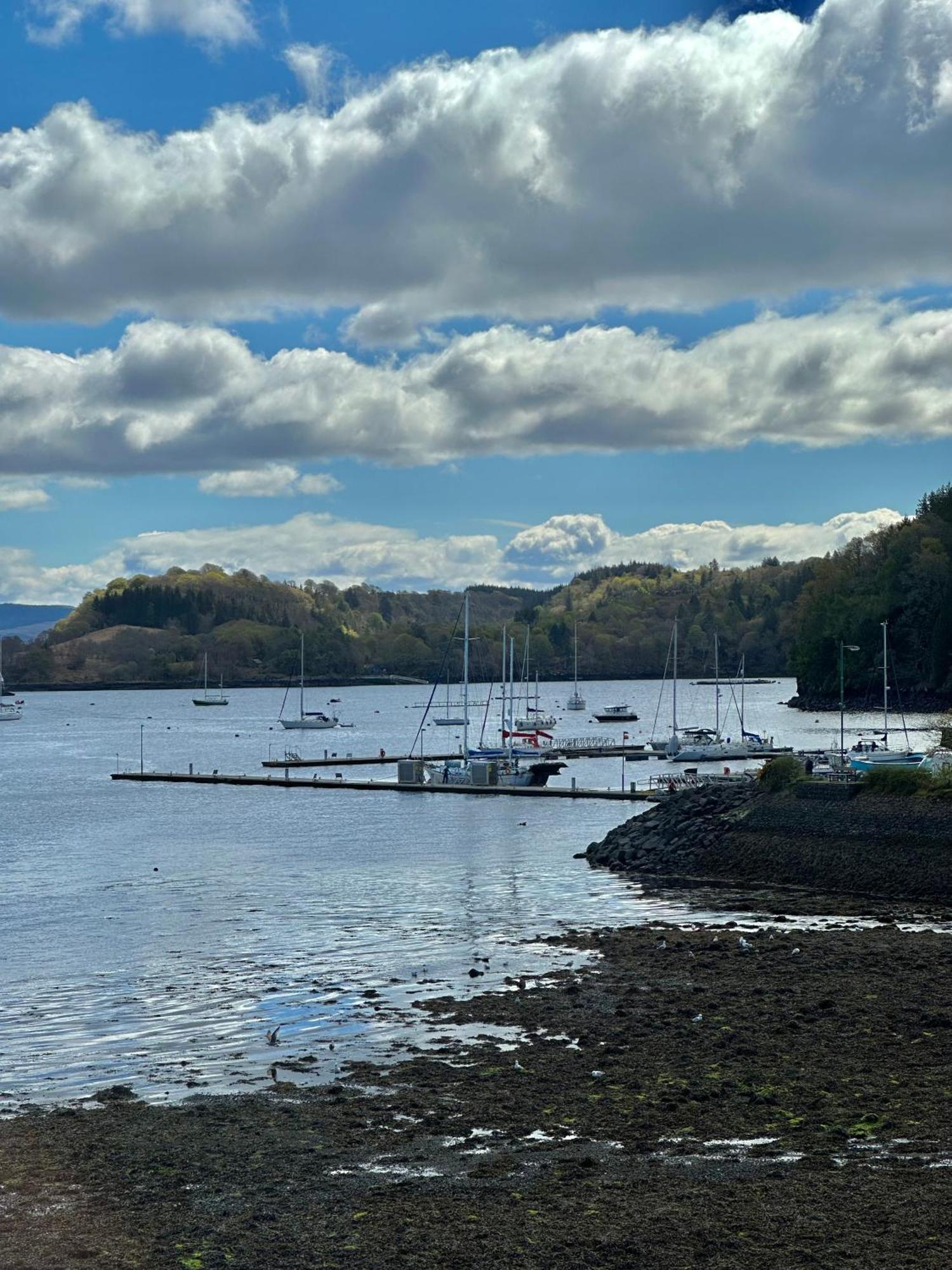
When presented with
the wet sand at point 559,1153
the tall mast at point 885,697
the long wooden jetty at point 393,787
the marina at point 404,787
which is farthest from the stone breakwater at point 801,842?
the tall mast at point 885,697

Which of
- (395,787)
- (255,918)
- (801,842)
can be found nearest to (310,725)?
(395,787)

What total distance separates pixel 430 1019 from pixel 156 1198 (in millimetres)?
10267

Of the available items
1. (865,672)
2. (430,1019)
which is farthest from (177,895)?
(865,672)

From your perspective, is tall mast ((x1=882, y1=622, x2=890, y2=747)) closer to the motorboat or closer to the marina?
the motorboat

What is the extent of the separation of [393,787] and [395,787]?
0.56 ft

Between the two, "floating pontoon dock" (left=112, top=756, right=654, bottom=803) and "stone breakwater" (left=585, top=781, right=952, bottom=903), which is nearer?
"stone breakwater" (left=585, top=781, right=952, bottom=903)

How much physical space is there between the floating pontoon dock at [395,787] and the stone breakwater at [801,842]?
20968 mm

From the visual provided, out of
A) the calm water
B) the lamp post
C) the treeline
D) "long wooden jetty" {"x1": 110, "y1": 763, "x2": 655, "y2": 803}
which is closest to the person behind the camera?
the calm water

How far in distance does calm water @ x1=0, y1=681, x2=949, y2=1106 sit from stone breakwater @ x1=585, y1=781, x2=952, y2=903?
2606mm

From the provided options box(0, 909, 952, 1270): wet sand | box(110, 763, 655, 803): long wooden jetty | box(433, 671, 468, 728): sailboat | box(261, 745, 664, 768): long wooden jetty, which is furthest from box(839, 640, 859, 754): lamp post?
box(0, 909, 952, 1270): wet sand

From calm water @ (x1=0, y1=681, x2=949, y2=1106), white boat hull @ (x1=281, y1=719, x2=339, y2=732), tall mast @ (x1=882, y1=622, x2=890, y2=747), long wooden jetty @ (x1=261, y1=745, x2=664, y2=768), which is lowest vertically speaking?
calm water @ (x1=0, y1=681, x2=949, y2=1106)

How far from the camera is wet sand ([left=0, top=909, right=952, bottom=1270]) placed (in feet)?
50.8

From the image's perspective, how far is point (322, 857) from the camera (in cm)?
5712

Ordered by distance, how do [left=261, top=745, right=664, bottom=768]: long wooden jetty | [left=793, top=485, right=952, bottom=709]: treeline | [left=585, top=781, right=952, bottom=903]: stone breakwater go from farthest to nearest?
[left=793, top=485, right=952, bottom=709]: treeline < [left=261, top=745, right=664, bottom=768]: long wooden jetty < [left=585, top=781, right=952, bottom=903]: stone breakwater
